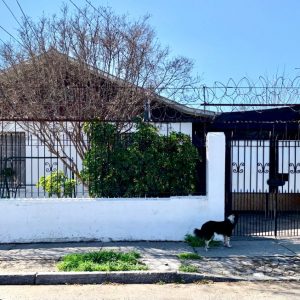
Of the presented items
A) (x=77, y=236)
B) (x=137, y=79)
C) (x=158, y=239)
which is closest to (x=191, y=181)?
(x=158, y=239)

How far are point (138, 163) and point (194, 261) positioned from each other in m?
2.66

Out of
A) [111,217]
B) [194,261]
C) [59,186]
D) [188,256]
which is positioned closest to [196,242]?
[188,256]

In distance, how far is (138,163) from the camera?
10250 mm

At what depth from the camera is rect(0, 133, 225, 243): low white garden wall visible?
10.1 meters

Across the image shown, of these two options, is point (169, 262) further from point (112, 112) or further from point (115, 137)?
point (112, 112)

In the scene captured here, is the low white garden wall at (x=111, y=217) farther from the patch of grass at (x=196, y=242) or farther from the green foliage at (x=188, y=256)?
the green foliage at (x=188, y=256)

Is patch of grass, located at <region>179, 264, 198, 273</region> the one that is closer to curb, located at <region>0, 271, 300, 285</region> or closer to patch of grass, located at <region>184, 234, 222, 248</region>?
curb, located at <region>0, 271, 300, 285</region>

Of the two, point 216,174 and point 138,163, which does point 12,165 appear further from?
point 216,174

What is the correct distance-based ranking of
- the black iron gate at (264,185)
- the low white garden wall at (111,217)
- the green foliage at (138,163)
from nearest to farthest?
1. the low white garden wall at (111,217)
2. the green foliage at (138,163)
3. the black iron gate at (264,185)

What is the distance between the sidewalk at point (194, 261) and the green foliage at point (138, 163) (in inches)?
46.0

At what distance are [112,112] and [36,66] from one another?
7.71 ft

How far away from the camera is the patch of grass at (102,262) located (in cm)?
767

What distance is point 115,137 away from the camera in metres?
10.5

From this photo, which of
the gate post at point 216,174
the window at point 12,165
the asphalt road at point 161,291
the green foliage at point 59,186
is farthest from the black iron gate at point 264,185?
the window at point 12,165
